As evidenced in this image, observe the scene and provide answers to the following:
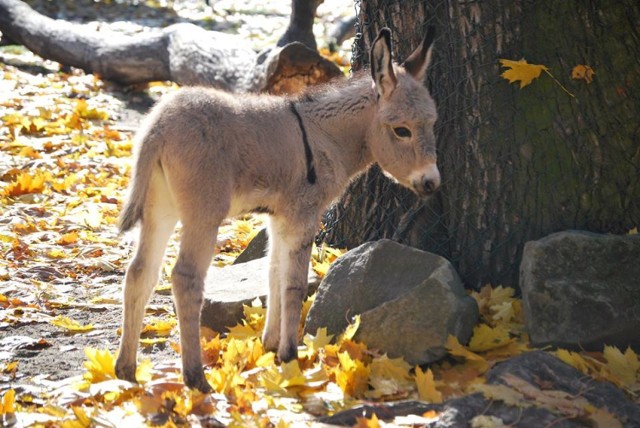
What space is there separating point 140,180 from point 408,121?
67.5 inches

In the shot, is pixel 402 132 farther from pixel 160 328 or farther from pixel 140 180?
pixel 160 328

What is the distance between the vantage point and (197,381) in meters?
4.68

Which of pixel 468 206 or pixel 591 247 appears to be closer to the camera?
pixel 591 247

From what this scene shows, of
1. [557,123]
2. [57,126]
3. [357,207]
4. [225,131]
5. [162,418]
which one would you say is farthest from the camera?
[57,126]

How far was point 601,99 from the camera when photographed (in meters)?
5.62

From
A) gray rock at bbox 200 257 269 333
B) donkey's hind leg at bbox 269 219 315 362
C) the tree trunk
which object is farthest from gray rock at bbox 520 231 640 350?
gray rock at bbox 200 257 269 333

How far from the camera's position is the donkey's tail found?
4.75 meters

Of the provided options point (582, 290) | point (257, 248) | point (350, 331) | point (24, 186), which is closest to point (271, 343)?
point (350, 331)

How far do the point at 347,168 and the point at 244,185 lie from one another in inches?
34.3

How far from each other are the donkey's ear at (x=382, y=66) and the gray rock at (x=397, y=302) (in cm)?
98

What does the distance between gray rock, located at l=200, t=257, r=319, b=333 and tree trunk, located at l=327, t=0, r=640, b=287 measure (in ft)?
4.35

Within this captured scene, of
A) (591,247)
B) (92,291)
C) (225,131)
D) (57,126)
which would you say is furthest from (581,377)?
(57,126)

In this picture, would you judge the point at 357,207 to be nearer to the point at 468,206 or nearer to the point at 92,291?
the point at 468,206

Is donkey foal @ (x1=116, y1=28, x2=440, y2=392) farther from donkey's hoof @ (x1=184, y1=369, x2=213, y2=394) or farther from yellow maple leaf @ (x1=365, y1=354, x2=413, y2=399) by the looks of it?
yellow maple leaf @ (x1=365, y1=354, x2=413, y2=399)
